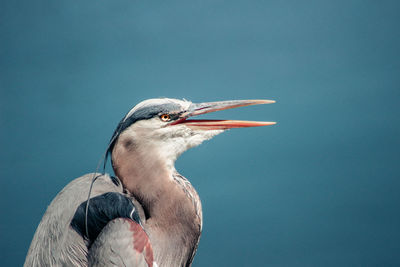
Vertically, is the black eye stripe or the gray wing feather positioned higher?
the black eye stripe

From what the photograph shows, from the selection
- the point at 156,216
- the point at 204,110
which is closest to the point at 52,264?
the point at 156,216

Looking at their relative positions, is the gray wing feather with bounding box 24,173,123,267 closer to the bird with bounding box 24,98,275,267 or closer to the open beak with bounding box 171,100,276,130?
the bird with bounding box 24,98,275,267

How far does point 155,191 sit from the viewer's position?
1602mm

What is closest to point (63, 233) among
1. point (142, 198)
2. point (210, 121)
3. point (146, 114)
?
point (142, 198)

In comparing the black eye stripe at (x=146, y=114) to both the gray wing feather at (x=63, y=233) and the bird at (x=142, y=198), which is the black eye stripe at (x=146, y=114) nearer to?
the bird at (x=142, y=198)

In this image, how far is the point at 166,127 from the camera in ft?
5.37

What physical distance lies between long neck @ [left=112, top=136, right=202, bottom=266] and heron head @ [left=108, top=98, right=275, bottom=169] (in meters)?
0.01

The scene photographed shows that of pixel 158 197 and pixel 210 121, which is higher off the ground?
pixel 210 121

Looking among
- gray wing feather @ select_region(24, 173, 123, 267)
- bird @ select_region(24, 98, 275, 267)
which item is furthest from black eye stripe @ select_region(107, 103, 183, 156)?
gray wing feather @ select_region(24, 173, 123, 267)

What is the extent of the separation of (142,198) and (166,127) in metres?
0.26

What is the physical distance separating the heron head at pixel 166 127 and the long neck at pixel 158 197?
0.05 ft

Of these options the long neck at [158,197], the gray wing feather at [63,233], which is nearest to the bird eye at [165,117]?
the long neck at [158,197]

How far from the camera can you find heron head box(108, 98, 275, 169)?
63.6 inches

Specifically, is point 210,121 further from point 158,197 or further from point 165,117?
point 158,197
